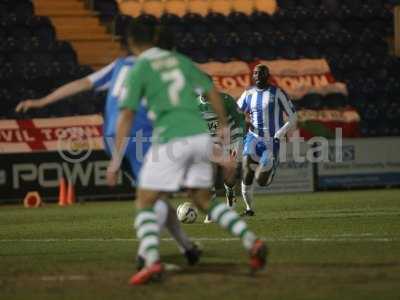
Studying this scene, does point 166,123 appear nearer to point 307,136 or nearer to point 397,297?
point 397,297

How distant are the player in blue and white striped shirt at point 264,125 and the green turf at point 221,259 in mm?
768

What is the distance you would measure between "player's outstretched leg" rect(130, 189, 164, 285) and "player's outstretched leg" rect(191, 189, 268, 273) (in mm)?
497

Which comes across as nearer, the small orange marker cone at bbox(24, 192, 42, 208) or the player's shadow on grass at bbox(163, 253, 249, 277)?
the player's shadow on grass at bbox(163, 253, 249, 277)

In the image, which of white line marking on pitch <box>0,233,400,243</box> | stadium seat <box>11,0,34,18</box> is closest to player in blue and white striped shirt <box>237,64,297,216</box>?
white line marking on pitch <box>0,233,400,243</box>

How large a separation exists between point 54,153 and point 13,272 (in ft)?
50.1

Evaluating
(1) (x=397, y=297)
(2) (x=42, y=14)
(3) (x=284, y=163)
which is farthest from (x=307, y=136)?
(1) (x=397, y=297)

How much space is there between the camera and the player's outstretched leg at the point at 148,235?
8.82 m

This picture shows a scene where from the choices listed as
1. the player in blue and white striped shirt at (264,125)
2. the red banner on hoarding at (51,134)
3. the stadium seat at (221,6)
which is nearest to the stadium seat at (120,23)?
the stadium seat at (221,6)

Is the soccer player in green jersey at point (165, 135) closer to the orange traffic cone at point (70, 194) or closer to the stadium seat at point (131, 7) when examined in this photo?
the orange traffic cone at point (70, 194)

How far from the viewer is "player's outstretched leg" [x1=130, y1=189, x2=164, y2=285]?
28.9 feet

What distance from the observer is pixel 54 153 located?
83.0ft

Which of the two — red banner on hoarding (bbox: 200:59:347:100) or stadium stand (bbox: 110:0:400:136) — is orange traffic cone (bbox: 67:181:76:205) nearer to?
red banner on hoarding (bbox: 200:59:347:100)

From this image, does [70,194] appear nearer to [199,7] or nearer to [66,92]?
[199,7]

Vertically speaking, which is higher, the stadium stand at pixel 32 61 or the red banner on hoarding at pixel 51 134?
the stadium stand at pixel 32 61
